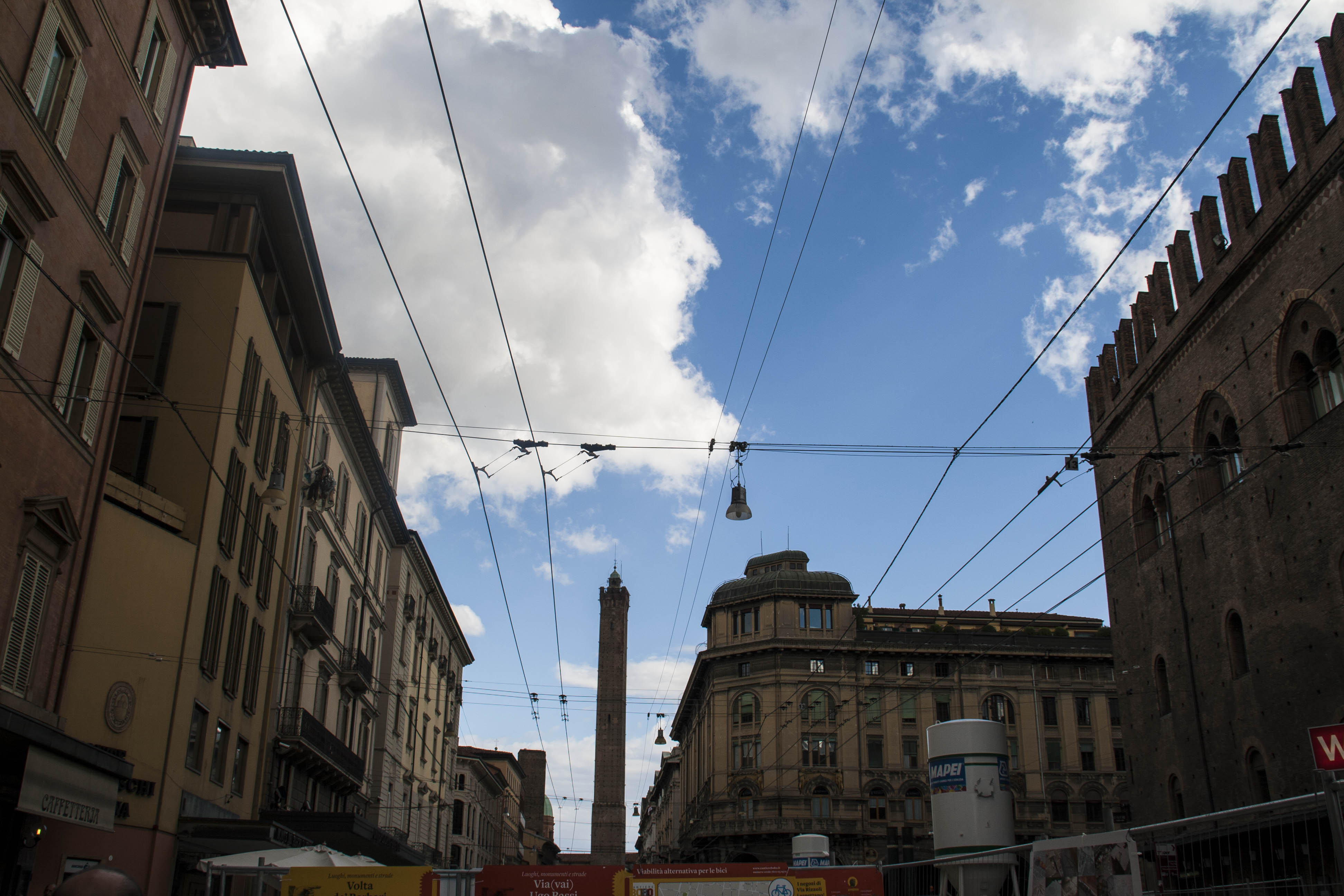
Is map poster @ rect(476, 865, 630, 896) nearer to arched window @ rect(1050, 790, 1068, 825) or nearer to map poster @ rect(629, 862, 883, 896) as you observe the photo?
map poster @ rect(629, 862, 883, 896)

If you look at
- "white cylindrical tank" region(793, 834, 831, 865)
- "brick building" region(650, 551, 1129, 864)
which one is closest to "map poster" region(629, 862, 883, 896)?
"white cylindrical tank" region(793, 834, 831, 865)

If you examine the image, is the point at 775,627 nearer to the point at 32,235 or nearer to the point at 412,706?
the point at 412,706

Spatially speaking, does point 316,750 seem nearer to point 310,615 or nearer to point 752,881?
point 310,615


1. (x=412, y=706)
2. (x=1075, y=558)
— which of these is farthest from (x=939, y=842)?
(x=412, y=706)

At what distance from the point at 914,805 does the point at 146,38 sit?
50.8 m

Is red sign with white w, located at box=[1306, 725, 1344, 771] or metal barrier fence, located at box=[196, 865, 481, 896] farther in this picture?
red sign with white w, located at box=[1306, 725, 1344, 771]

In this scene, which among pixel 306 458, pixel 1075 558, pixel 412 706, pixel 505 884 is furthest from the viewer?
pixel 412 706

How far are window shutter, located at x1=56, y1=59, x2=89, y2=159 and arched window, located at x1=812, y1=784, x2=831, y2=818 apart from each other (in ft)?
161

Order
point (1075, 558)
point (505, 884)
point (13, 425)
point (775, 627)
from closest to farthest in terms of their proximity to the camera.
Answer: point (505, 884), point (13, 425), point (1075, 558), point (775, 627)

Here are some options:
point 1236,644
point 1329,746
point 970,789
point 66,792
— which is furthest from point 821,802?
point 66,792

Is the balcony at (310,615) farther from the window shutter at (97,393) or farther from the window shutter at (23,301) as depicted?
the window shutter at (23,301)

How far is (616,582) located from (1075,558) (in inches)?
2920

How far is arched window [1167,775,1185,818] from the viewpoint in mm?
26422

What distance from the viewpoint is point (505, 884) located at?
12.5 m
